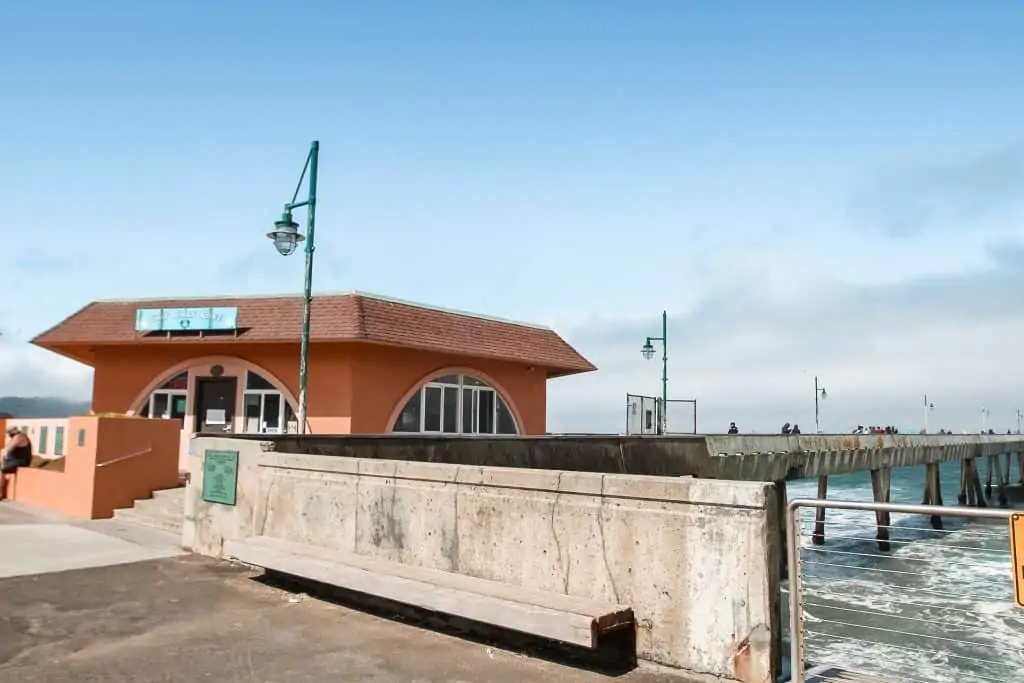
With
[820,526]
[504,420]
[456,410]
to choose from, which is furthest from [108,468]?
[820,526]

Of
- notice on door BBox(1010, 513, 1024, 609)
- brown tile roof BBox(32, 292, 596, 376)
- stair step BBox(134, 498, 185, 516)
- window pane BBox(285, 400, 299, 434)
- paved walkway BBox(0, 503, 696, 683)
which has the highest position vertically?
brown tile roof BBox(32, 292, 596, 376)

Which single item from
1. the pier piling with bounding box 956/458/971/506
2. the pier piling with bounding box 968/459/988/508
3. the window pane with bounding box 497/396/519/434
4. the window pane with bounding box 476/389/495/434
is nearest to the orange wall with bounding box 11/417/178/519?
the window pane with bounding box 476/389/495/434

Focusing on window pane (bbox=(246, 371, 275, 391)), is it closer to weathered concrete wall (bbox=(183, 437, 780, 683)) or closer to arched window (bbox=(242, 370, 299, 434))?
arched window (bbox=(242, 370, 299, 434))

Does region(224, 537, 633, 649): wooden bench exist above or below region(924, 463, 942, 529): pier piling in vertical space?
above

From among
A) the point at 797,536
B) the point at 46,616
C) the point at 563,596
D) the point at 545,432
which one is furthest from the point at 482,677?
the point at 545,432

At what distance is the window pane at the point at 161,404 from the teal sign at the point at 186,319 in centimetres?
234

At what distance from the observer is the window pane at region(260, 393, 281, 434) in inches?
869

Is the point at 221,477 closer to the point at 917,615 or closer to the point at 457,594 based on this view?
the point at 457,594

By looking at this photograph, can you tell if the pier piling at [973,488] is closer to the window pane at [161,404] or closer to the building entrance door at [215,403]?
the building entrance door at [215,403]

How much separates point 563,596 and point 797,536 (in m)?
1.88

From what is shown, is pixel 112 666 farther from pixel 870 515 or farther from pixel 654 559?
pixel 870 515

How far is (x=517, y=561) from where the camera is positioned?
21.0ft

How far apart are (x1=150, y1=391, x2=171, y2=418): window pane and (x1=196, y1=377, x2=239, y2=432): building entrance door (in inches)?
39.6

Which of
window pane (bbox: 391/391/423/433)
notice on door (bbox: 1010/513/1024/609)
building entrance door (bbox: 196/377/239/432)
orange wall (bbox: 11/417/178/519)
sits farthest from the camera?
window pane (bbox: 391/391/423/433)
